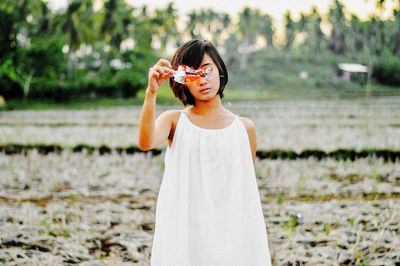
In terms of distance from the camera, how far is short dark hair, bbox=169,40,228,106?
78.6 inches

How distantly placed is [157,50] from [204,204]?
2333 inches

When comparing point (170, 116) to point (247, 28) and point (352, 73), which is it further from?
point (247, 28)

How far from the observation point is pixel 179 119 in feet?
6.67

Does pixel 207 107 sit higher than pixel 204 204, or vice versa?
pixel 207 107

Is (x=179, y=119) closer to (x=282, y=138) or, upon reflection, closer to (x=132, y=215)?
(x=132, y=215)

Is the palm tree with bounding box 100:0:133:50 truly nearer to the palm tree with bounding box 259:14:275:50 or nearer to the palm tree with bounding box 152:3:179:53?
the palm tree with bounding box 152:3:179:53

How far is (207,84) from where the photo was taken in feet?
6.51

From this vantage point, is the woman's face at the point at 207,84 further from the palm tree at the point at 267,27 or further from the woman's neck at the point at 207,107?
the palm tree at the point at 267,27

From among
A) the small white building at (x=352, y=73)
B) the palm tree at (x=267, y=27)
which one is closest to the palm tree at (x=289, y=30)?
the palm tree at (x=267, y=27)

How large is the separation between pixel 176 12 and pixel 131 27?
694cm

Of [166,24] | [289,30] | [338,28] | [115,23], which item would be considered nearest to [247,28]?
[289,30]

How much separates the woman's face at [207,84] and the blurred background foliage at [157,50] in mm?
3273

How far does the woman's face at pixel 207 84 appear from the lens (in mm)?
1978

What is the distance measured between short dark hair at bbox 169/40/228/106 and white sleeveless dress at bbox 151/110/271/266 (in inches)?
4.2
